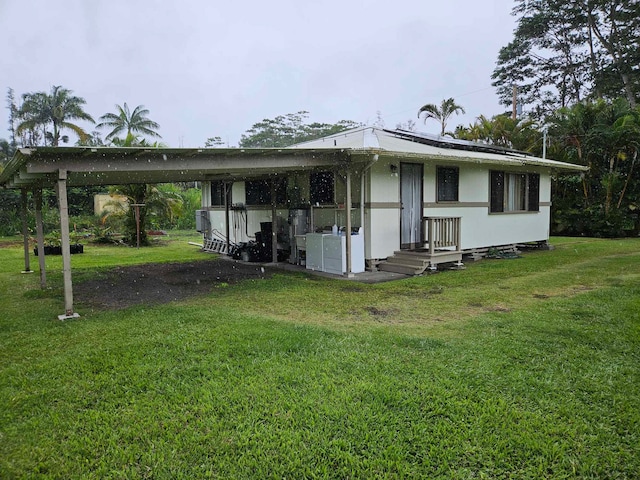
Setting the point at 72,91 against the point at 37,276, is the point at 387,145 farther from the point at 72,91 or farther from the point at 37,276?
the point at 72,91

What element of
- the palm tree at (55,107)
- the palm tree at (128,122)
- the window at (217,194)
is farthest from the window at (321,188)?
the palm tree at (55,107)

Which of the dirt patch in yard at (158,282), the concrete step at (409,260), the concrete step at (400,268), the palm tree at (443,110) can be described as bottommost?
the dirt patch in yard at (158,282)

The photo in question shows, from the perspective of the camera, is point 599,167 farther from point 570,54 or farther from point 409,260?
point 570,54

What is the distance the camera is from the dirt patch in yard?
267 inches

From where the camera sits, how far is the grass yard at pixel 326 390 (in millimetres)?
2486

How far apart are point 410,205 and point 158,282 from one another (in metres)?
5.47

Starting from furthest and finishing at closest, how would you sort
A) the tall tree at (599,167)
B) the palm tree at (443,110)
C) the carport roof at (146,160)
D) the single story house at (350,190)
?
the palm tree at (443,110) < the tall tree at (599,167) < the single story house at (350,190) < the carport roof at (146,160)

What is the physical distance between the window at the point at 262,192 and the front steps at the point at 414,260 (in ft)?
11.8

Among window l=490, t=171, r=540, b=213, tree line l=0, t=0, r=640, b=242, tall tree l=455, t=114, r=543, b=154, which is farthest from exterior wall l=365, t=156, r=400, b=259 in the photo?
tall tree l=455, t=114, r=543, b=154

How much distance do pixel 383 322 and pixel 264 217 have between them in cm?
748

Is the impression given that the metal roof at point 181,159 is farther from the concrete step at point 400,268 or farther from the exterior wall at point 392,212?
the concrete step at point 400,268

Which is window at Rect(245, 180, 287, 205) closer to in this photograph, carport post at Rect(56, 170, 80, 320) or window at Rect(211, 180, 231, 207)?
window at Rect(211, 180, 231, 207)

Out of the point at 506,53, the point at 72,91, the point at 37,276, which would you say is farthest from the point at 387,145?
the point at 72,91

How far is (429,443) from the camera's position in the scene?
8.63ft
